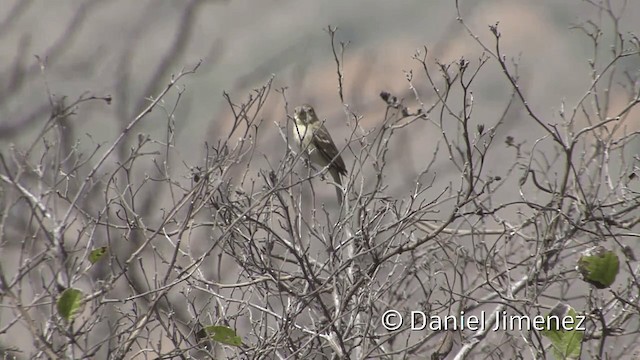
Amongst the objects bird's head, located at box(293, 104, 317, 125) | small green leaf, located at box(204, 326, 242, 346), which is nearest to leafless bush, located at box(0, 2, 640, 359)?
small green leaf, located at box(204, 326, 242, 346)

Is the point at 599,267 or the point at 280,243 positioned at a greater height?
the point at 280,243

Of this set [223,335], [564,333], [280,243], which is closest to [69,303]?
[223,335]

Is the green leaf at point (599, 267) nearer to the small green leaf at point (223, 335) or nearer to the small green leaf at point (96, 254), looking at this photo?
the small green leaf at point (223, 335)

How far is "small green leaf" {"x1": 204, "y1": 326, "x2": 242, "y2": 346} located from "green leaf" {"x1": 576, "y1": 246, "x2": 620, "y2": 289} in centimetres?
131

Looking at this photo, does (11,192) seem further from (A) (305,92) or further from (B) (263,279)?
(A) (305,92)

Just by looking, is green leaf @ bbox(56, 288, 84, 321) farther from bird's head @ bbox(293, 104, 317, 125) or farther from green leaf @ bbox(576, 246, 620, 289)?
bird's head @ bbox(293, 104, 317, 125)

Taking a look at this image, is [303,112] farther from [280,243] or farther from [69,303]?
[69,303]

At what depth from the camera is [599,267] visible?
367 centimetres

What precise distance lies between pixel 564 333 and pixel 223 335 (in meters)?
1.26

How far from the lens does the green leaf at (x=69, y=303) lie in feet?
10.7

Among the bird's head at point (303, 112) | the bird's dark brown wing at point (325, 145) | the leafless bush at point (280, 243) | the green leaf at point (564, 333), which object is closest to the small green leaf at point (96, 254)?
the leafless bush at point (280, 243)

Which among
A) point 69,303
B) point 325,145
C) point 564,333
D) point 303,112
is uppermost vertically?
point 303,112

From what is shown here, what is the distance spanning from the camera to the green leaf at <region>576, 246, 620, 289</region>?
3.67 meters

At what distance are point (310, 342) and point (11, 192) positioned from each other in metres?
1.29
